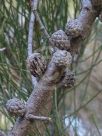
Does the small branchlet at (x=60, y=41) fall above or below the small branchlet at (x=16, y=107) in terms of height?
above

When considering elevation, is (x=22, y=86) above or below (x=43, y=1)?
below

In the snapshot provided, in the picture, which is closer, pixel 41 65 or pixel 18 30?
pixel 41 65

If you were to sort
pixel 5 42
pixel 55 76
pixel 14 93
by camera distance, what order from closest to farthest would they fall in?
pixel 55 76 → pixel 14 93 → pixel 5 42

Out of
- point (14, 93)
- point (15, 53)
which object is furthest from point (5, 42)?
point (14, 93)

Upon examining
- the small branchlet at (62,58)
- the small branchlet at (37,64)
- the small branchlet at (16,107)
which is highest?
the small branchlet at (62,58)

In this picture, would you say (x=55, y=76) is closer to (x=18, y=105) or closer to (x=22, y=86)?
(x=18, y=105)

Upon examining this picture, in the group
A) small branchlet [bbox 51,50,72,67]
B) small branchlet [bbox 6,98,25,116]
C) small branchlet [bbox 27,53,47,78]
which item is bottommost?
small branchlet [bbox 6,98,25,116]
